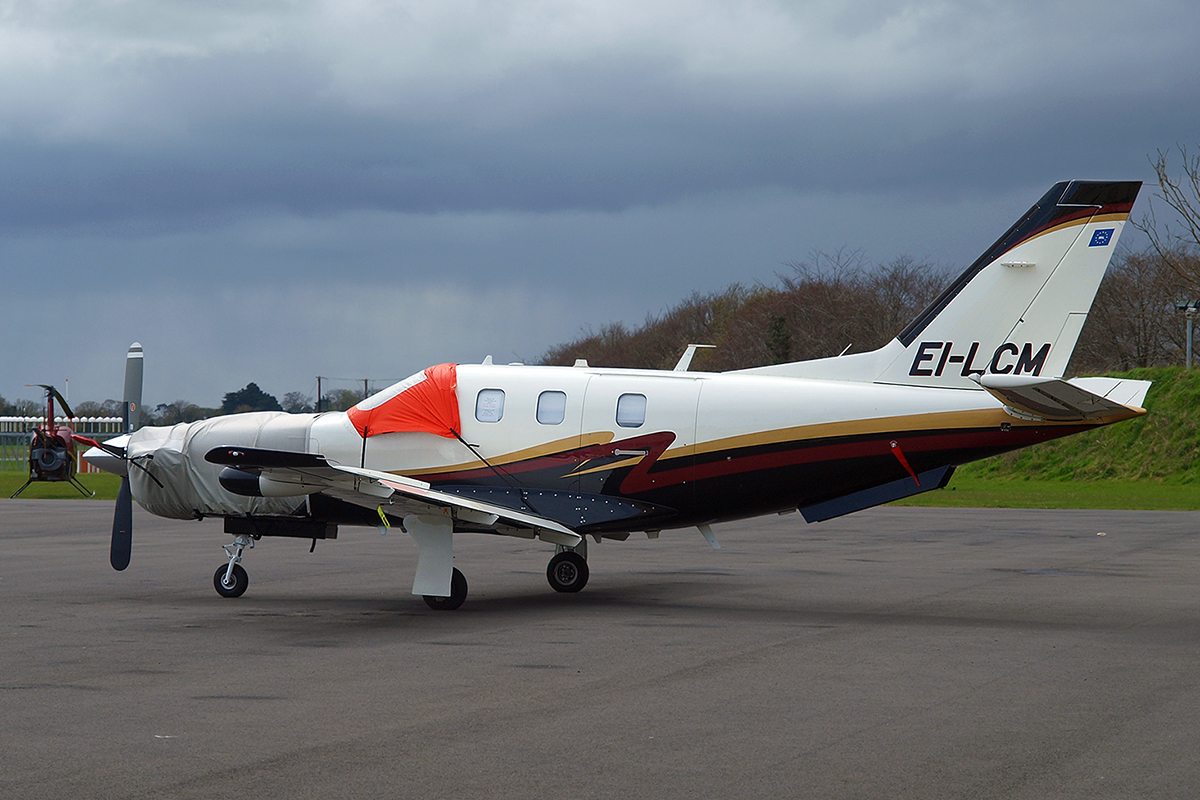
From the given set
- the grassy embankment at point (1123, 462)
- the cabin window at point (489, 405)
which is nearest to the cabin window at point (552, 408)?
the cabin window at point (489, 405)

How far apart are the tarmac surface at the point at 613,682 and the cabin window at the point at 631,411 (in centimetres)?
216

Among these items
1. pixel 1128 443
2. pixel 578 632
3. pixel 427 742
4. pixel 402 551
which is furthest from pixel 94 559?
pixel 1128 443

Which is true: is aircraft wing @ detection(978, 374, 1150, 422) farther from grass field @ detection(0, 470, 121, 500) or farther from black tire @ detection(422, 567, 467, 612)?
grass field @ detection(0, 470, 121, 500)

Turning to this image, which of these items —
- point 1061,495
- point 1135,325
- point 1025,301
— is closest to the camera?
point 1025,301

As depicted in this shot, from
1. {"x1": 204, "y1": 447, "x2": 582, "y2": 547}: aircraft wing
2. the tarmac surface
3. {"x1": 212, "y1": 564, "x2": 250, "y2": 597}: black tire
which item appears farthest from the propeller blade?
{"x1": 204, "y1": 447, "x2": 582, "y2": 547}: aircraft wing

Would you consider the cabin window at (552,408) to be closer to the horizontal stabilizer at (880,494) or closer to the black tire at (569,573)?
the black tire at (569,573)

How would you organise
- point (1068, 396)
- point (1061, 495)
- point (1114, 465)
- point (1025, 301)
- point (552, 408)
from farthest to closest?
point (1114, 465) < point (1061, 495) < point (552, 408) < point (1025, 301) < point (1068, 396)

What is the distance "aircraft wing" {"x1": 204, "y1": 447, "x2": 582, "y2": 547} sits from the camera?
11664 millimetres

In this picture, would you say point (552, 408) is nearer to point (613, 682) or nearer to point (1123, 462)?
point (613, 682)

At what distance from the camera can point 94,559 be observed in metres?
18.9

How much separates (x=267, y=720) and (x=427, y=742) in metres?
1.31

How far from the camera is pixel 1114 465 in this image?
4472cm

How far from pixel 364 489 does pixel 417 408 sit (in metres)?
2.11

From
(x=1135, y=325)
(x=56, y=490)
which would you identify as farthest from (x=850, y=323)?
(x=56, y=490)
